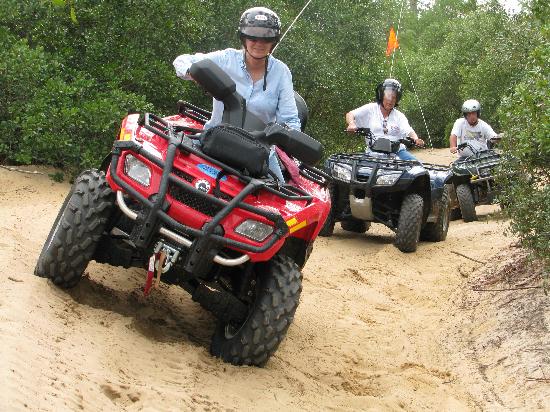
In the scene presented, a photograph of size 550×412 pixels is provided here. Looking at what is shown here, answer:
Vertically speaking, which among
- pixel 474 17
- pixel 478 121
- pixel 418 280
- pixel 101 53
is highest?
pixel 474 17

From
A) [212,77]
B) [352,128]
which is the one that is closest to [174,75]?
[352,128]

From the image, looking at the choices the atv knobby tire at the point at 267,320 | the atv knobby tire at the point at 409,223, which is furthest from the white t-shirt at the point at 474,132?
the atv knobby tire at the point at 267,320

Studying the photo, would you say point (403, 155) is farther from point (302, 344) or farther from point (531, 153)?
point (302, 344)

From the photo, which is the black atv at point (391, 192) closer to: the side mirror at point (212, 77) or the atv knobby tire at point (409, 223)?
the atv knobby tire at point (409, 223)

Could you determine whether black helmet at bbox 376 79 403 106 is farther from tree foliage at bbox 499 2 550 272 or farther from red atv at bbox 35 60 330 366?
red atv at bbox 35 60 330 366

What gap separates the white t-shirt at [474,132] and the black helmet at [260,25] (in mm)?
9524

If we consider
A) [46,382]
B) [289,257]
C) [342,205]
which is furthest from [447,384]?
[342,205]

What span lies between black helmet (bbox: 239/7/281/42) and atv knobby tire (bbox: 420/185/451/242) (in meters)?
5.81

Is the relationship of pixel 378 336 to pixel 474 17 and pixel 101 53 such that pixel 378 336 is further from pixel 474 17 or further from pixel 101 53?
pixel 474 17

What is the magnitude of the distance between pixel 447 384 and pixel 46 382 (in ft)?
9.90

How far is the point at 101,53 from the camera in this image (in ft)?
40.9

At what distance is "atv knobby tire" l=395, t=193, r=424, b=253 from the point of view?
408 inches

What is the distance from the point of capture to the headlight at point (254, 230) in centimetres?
499

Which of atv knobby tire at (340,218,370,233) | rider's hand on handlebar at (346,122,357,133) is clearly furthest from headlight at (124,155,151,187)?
atv knobby tire at (340,218,370,233)
